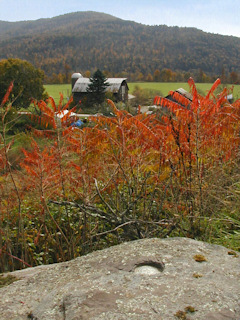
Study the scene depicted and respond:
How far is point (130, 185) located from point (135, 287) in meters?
2.48

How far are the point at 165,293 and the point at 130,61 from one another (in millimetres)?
152635

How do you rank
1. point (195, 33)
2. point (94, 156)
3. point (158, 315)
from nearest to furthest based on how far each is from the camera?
1. point (158, 315)
2. point (94, 156)
3. point (195, 33)

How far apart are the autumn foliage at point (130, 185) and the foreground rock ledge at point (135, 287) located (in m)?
0.92

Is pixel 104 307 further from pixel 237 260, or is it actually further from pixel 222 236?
pixel 222 236

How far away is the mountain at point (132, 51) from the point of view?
13275 centimetres

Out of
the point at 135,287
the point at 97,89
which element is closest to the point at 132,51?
the point at 97,89

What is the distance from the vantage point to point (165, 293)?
1511mm

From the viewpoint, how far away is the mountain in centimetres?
13275

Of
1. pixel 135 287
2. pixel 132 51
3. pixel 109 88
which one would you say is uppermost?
pixel 132 51

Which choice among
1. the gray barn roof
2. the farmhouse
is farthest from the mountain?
the gray barn roof

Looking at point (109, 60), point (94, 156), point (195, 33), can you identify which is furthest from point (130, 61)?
point (94, 156)

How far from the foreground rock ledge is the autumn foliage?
3.02 feet

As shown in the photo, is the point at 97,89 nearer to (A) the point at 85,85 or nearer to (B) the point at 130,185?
(A) the point at 85,85

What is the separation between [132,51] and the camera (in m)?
168
